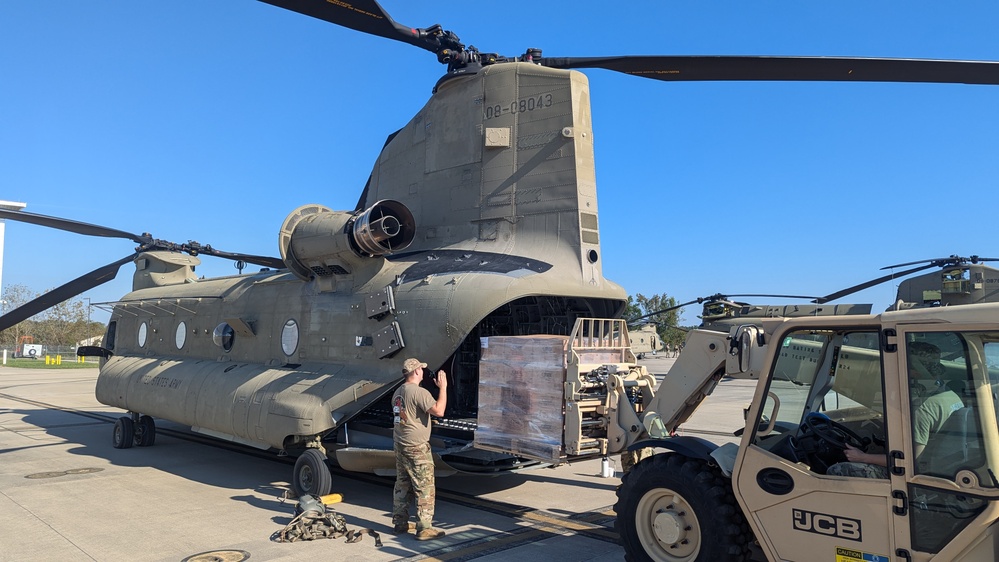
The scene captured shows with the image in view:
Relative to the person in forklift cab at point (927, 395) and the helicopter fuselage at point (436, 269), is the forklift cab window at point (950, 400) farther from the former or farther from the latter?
the helicopter fuselage at point (436, 269)

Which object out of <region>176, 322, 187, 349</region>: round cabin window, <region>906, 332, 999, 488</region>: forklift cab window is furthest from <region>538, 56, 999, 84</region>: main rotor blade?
<region>176, 322, 187, 349</region>: round cabin window

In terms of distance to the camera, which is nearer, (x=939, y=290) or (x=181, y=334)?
(x=181, y=334)

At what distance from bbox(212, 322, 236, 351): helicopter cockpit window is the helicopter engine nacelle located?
83.1 inches

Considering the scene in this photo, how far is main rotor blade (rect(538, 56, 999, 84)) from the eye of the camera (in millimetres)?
6328

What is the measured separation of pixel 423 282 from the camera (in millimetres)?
8305

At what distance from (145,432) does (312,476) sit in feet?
21.6

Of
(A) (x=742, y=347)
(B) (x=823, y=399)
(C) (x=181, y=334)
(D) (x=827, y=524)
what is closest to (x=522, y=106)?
(A) (x=742, y=347)

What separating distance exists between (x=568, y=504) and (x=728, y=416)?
33.6 ft

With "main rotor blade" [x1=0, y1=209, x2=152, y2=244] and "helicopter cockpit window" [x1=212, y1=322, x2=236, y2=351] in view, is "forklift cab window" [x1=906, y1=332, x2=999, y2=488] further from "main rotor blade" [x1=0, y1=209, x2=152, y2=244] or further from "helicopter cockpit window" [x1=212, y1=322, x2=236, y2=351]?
"main rotor blade" [x1=0, y1=209, x2=152, y2=244]

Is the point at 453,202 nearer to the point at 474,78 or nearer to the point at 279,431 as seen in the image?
the point at 474,78

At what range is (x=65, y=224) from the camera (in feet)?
45.5

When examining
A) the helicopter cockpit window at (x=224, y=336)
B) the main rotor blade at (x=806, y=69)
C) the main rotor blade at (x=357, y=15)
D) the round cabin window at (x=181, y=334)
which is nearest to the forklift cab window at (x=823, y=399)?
the main rotor blade at (x=806, y=69)

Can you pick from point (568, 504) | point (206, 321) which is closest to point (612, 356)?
point (568, 504)

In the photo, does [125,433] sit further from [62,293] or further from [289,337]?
[289,337]
